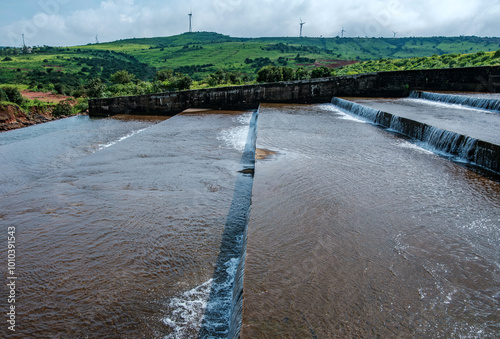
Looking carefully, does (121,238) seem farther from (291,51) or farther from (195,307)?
(291,51)

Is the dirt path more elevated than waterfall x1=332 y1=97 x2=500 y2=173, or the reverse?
the dirt path

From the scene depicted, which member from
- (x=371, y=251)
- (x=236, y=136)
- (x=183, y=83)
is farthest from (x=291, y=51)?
(x=371, y=251)

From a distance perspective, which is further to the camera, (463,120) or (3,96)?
(3,96)

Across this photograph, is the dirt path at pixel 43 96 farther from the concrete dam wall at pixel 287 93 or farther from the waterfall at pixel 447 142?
the waterfall at pixel 447 142

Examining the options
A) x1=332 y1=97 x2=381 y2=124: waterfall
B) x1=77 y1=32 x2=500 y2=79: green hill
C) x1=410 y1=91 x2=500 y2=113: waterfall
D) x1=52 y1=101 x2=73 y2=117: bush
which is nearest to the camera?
x1=332 y1=97 x2=381 y2=124: waterfall

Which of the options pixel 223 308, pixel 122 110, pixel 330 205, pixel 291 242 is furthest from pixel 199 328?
pixel 122 110

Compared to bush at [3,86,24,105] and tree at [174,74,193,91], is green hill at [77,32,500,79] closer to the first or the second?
tree at [174,74,193,91]

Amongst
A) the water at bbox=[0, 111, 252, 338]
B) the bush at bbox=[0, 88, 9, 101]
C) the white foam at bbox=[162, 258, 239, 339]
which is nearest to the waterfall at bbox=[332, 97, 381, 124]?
the water at bbox=[0, 111, 252, 338]

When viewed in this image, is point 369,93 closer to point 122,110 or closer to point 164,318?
point 122,110

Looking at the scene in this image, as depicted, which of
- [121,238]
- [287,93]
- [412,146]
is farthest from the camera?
[287,93]
